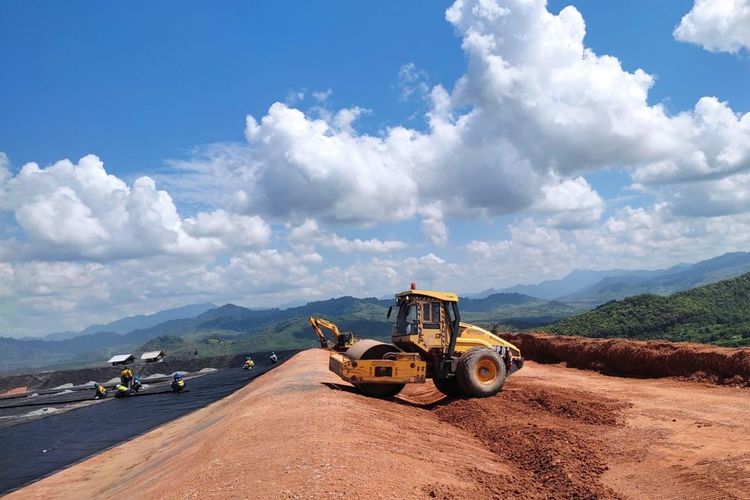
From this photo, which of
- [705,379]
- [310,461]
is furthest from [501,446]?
[705,379]

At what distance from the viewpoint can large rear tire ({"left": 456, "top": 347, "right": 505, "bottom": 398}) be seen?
15.7 m

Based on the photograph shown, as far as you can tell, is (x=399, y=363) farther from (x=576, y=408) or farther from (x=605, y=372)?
(x=605, y=372)

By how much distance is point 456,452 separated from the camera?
34.8ft

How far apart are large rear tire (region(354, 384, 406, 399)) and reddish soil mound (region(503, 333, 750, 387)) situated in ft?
40.0

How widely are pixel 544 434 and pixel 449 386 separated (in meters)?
5.28

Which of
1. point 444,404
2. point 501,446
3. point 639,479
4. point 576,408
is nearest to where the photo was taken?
point 639,479

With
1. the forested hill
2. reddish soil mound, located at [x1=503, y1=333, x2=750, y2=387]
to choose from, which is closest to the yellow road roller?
reddish soil mound, located at [x1=503, y1=333, x2=750, y2=387]

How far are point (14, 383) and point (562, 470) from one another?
63.2 meters

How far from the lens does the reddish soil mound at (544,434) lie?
8898mm

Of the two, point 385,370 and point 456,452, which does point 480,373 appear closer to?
point 385,370

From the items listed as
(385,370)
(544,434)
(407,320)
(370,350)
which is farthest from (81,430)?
(544,434)

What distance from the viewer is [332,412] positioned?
11.9m

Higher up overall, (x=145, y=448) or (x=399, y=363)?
(x=399, y=363)

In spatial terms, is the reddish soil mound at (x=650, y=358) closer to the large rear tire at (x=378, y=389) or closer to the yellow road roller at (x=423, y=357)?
the yellow road roller at (x=423, y=357)
